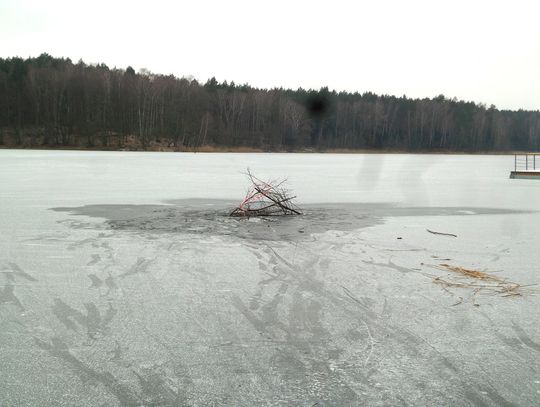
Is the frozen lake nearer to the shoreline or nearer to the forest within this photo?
the shoreline

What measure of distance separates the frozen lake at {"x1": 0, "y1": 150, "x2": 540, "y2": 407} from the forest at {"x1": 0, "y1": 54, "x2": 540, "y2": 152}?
198ft

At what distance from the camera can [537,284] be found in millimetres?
4941

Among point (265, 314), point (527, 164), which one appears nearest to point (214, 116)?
point (527, 164)

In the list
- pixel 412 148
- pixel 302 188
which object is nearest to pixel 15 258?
pixel 302 188

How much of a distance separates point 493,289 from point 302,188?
11.2 m

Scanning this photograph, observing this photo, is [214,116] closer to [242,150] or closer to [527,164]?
[242,150]

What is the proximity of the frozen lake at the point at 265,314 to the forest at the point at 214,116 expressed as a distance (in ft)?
198

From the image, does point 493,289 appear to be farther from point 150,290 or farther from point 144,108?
point 144,108

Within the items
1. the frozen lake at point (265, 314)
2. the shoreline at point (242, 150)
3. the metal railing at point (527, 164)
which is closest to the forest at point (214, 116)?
A: the shoreline at point (242, 150)

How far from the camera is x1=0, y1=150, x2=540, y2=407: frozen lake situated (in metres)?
2.69

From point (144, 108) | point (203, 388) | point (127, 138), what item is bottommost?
point (203, 388)

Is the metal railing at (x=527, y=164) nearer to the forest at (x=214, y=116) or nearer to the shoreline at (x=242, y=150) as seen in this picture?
the shoreline at (x=242, y=150)

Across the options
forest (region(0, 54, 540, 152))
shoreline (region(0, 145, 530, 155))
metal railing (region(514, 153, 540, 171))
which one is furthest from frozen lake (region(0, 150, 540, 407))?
forest (region(0, 54, 540, 152))

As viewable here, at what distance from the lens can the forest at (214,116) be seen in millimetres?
67000
